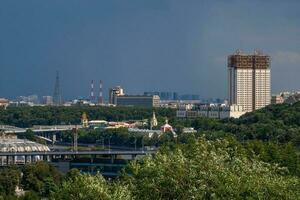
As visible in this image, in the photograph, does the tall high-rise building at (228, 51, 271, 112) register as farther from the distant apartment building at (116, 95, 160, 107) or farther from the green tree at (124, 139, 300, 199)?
the green tree at (124, 139, 300, 199)

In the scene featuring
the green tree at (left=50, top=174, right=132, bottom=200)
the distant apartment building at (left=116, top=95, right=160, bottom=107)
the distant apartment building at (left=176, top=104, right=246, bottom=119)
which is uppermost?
the distant apartment building at (left=116, top=95, right=160, bottom=107)

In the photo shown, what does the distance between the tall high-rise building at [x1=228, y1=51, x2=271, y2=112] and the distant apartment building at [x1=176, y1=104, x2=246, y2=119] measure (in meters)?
4.03

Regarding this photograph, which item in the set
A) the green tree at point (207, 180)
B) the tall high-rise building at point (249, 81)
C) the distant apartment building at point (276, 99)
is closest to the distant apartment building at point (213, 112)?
the tall high-rise building at point (249, 81)

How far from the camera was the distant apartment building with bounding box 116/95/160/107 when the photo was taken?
142 m

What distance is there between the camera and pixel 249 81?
350ft

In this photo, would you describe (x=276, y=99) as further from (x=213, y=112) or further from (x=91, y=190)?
(x=91, y=190)

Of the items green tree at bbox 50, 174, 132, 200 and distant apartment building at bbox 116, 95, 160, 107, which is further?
distant apartment building at bbox 116, 95, 160, 107

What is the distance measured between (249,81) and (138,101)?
38.2 m

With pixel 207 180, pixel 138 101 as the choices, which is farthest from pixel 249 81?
pixel 207 180

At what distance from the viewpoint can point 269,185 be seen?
18.5 meters

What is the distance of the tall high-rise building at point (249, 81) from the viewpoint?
106625 mm

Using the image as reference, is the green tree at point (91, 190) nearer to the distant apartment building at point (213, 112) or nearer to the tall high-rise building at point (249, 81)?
the distant apartment building at point (213, 112)

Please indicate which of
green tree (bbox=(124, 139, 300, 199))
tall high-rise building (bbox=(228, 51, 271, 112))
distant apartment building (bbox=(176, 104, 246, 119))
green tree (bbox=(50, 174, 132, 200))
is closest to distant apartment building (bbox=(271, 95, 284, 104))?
tall high-rise building (bbox=(228, 51, 271, 112))

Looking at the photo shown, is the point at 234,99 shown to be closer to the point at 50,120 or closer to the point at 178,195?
the point at 50,120
